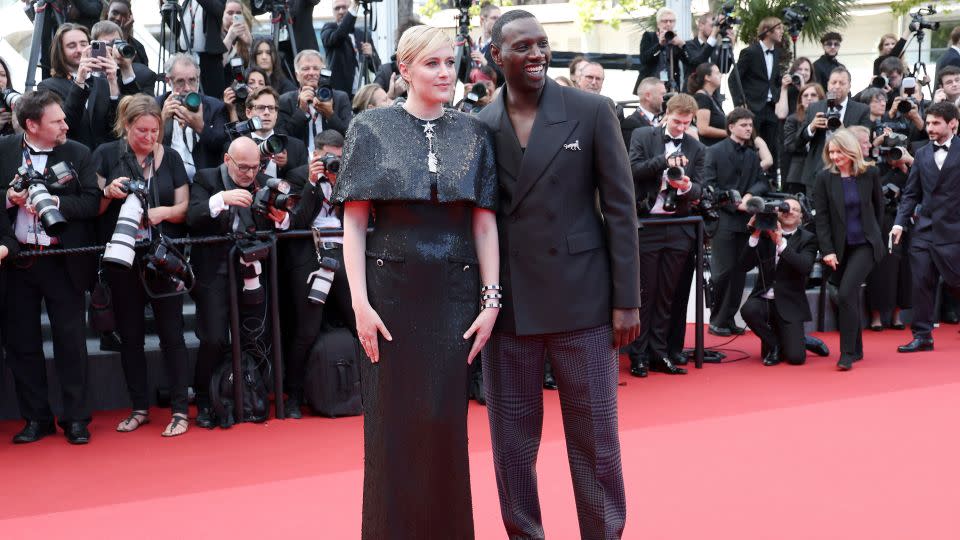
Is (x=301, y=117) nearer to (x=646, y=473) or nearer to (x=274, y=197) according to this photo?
(x=274, y=197)

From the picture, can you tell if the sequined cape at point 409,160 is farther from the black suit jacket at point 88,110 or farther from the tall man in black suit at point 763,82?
the tall man in black suit at point 763,82

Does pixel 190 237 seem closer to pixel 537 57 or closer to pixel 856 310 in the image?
pixel 537 57

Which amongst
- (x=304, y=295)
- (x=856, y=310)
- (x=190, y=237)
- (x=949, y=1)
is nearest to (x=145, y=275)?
(x=190, y=237)

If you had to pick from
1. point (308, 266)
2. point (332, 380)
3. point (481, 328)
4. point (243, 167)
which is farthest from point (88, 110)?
point (481, 328)

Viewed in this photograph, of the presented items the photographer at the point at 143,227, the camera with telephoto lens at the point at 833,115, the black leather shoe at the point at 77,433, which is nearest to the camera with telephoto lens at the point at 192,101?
the photographer at the point at 143,227

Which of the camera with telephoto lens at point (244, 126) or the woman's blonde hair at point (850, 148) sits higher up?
the camera with telephoto lens at point (244, 126)

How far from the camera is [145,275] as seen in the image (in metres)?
5.57

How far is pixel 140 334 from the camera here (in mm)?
5797

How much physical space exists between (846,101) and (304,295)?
5.11 meters

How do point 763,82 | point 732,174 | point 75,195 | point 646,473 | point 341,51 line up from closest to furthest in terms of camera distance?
1. point 646,473
2. point 75,195
3. point 732,174
4. point 341,51
5. point 763,82

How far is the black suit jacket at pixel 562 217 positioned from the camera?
3.18 metres

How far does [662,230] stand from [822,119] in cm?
238

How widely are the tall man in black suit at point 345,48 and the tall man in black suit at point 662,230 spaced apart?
274cm

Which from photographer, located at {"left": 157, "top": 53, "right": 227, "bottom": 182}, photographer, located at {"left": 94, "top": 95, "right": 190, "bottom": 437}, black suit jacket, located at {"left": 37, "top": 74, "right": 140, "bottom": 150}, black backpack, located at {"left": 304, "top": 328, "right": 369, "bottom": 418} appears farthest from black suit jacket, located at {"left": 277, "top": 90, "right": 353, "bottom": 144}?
black backpack, located at {"left": 304, "top": 328, "right": 369, "bottom": 418}
